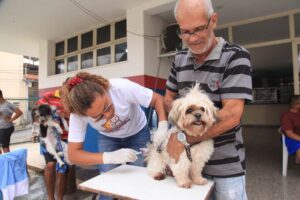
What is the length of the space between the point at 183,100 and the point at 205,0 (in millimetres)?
507

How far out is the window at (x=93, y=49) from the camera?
5.54 m

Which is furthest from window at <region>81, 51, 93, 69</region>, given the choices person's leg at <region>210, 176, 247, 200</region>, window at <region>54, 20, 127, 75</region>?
person's leg at <region>210, 176, 247, 200</region>

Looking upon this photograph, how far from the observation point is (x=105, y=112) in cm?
154

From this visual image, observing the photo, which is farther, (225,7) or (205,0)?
(225,7)

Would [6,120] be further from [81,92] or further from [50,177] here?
[81,92]

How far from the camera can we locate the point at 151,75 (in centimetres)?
491

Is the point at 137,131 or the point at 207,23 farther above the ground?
the point at 207,23

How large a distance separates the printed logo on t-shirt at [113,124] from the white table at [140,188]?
1.05 ft

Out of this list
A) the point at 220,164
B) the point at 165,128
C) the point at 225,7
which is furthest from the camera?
the point at 225,7

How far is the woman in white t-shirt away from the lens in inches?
55.7

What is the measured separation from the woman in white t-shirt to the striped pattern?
37cm

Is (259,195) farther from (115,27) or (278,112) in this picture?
(278,112)

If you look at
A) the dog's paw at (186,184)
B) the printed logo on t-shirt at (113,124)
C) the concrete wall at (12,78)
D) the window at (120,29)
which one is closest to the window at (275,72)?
the window at (120,29)

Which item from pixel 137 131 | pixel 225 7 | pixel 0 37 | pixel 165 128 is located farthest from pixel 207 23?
pixel 0 37
